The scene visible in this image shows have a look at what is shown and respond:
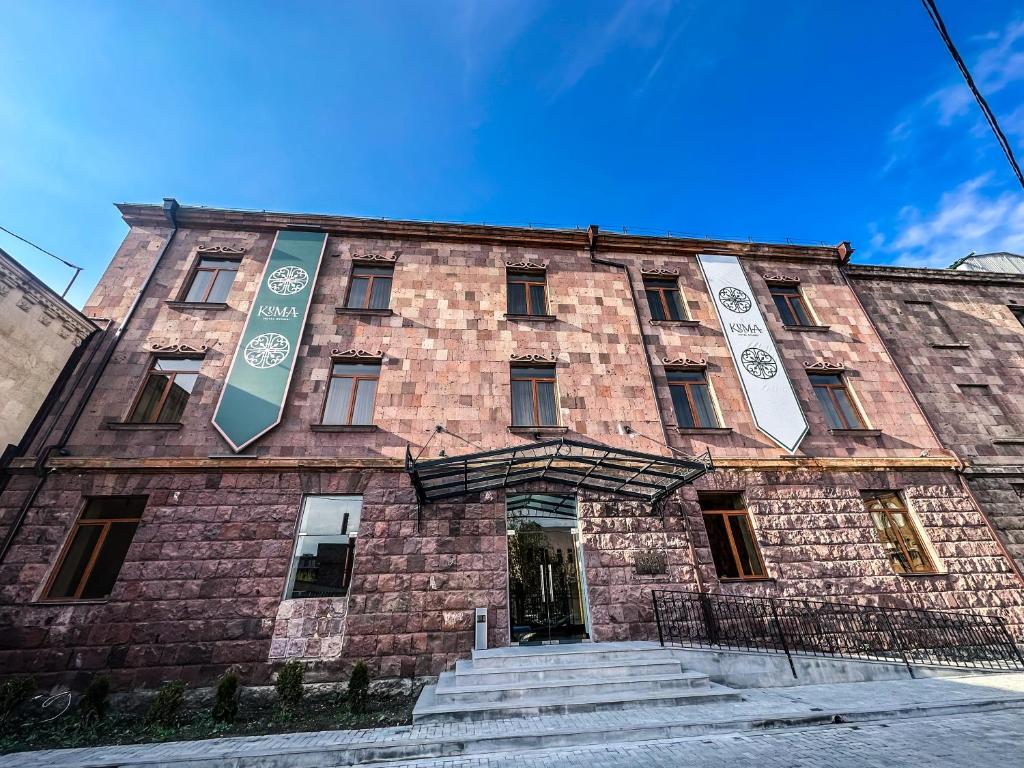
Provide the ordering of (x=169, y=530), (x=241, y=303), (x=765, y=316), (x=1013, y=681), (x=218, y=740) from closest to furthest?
(x=218, y=740) → (x=1013, y=681) → (x=169, y=530) → (x=241, y=303) → (x=765, y=316)

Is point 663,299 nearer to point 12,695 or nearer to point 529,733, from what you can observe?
Result: point 529,733

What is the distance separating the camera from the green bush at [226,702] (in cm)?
701

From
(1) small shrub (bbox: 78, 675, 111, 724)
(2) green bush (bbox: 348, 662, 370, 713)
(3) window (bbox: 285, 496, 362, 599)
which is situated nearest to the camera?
(1) small shrub (bbox: 78, 675, 111, 724)

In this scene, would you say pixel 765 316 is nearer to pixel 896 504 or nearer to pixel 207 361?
pixel 896 504

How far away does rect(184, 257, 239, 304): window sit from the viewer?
12352 mm

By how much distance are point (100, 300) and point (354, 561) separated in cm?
1035

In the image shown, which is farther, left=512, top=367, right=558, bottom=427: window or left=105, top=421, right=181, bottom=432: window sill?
left=512, top=367, right=558, bottom=427: window

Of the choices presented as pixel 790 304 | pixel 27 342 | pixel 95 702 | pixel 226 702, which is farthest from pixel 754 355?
pixel 27 342

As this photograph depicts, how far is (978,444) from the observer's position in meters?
12.3

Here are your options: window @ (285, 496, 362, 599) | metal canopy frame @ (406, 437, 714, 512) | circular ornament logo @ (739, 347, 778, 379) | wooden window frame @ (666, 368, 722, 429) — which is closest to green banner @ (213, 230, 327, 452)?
window @ (285, 496, 362, 599)

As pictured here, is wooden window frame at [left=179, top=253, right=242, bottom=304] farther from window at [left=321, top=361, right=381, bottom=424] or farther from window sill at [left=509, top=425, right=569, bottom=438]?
window sill at [left=509, top=425, right=569, bottom=438]

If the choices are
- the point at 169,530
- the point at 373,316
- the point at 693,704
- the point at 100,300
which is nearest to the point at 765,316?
the point at 693,704

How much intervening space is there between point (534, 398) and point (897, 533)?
9.96 m

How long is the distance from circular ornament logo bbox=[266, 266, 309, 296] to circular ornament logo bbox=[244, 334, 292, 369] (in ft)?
5.42
